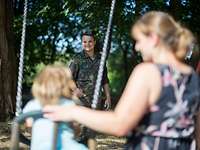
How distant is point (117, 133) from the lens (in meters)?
2.11

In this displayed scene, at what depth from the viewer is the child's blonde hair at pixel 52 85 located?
2557 millimetres

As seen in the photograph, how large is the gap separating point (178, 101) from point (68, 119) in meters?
0.42

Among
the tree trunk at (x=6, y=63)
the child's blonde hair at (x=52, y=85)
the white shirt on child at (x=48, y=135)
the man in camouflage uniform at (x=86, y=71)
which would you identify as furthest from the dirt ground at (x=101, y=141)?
the child's blonde hair at (x=52, y=85)

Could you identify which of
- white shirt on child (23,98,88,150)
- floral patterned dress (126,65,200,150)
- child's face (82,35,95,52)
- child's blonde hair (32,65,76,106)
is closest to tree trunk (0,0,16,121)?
child's face (82,35,95,52)

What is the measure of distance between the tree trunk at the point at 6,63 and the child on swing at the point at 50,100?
7.44 metres

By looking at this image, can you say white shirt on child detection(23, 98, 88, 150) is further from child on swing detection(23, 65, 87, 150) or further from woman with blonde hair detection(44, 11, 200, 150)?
woman with blonde hair detection(44, 11, 200, 150)

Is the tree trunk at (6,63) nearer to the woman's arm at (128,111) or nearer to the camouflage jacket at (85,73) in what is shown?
the camouflage jacket at (85,73)

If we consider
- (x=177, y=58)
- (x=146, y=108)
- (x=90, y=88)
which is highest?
(x=177, y=58)

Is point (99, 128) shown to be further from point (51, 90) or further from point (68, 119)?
Answer: point (51, 90)

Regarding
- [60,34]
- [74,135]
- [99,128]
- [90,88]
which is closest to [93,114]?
[99,128]

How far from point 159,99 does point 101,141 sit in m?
6.46

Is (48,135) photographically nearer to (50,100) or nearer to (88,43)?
(50,100)

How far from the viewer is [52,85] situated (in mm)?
2627

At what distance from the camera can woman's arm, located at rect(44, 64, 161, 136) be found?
206 centimetres
